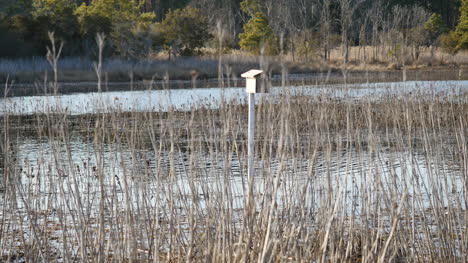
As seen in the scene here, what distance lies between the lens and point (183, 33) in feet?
108

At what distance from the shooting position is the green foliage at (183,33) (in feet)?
108

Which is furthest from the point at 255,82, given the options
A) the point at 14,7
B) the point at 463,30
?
the point at 463,30

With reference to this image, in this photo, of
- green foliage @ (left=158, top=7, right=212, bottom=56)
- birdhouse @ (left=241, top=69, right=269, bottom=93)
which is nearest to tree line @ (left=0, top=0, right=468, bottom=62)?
green foliage @ (left=158, top=7, right=212, bottom=56)

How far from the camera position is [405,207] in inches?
166

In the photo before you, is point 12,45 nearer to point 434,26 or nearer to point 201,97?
point 201,97

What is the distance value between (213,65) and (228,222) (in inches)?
989

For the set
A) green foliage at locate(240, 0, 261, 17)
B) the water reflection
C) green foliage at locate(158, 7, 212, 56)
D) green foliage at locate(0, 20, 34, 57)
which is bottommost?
the water reflection

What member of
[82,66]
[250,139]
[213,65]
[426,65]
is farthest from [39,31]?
[250,139]

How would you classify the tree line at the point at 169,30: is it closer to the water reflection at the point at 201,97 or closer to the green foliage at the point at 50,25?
the green foliage at the point at 50,25

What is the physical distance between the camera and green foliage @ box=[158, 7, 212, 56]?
3284 centimetres

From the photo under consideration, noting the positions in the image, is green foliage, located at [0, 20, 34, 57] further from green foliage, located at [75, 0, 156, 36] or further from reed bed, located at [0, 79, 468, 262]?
reed bed, located at [0, 79, 468, 262]

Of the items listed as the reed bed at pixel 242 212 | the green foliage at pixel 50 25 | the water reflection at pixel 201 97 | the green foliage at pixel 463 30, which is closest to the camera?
the reed bed at pixel 242 212

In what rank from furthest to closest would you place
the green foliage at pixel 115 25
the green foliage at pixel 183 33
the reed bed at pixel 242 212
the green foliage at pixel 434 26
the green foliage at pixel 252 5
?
the green foliage at pixel 252 5
the green foliage at pixel 434 26
the green foliage at pixel 183 33
the green foliage at pixel 115 25
the reed bed at pixel 242 212

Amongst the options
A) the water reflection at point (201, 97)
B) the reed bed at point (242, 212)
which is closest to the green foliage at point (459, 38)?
the water reflection at point (201, 97)
